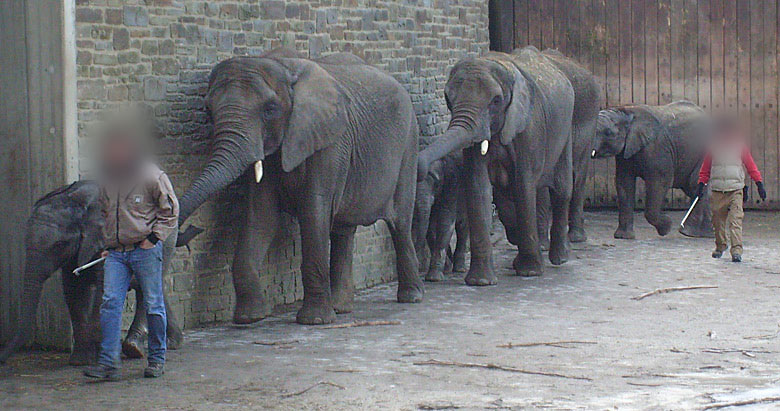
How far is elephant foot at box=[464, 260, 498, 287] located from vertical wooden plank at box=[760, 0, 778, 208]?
7491 mm

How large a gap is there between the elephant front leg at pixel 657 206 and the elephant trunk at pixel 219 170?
778cm

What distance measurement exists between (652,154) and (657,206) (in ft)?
2.34

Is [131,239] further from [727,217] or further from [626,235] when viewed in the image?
[626,235]

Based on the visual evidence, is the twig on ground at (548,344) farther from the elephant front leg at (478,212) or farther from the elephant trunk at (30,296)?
the elephant trunk at (30,296)

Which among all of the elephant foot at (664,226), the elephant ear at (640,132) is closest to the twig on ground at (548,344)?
the elephant foot at (664,226)

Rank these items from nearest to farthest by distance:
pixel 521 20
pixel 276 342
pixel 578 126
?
pixel 276 342, pixel 578 126, pixel 521 20

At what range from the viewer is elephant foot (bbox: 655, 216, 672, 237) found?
60.4 feet

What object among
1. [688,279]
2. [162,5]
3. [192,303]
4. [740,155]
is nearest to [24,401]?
[192,303]

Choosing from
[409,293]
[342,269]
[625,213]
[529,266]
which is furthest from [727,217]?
[342,269]

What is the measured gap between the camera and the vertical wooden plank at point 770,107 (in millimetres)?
20672

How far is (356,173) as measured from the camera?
13.0 m

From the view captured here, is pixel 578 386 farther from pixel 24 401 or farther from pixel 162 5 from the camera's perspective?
pixel 162 5

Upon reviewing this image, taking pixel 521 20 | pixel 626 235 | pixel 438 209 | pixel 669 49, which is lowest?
pixel 626 235

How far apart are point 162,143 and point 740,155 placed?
7476mm
